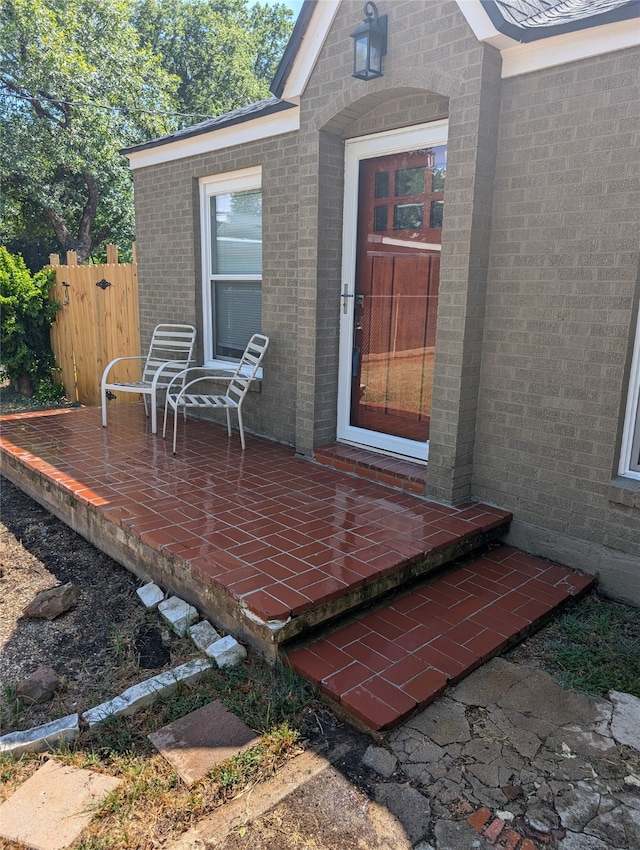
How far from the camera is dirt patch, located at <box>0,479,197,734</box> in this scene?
2.54 meters

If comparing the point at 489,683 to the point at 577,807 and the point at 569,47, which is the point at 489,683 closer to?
the point at 577,807

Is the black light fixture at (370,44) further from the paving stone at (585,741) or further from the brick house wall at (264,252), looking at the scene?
the paving stone at (585,741)

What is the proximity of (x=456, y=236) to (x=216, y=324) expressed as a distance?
10.2 feet

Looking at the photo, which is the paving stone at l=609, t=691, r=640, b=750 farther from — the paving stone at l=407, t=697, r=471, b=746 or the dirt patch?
the dirt patch

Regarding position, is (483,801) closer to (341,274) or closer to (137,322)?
(341,274)

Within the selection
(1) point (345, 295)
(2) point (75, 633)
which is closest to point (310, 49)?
(1) point (345, 295)

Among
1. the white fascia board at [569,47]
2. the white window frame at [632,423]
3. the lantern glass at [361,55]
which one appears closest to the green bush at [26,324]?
the lantern glass at [361,55]

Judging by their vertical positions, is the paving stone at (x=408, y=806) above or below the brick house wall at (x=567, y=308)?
below

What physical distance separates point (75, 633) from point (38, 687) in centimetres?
52

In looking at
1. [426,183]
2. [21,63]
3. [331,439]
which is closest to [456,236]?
[426,183]

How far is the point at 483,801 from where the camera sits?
6.48 ft

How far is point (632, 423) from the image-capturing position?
10.6ft

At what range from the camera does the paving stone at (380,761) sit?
2.10 m

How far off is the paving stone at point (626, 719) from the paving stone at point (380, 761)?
86cm
